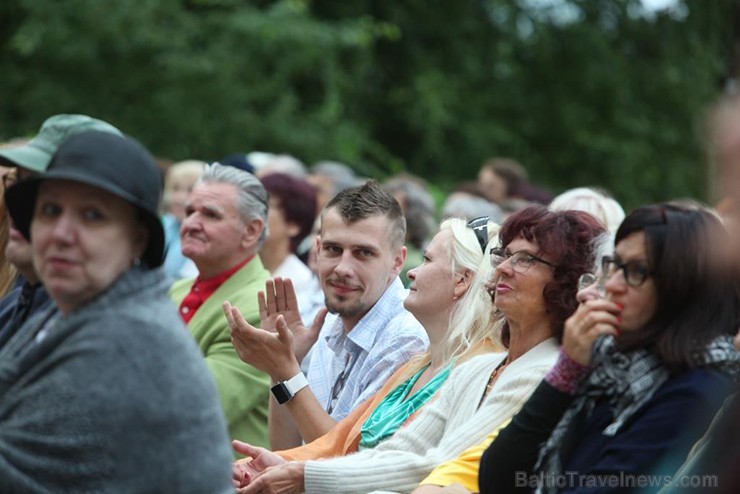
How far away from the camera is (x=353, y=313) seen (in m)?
5.65

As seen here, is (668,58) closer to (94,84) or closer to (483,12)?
(483,12)

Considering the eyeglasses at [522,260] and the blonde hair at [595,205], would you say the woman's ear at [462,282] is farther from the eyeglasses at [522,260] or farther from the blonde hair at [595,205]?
the blonde hair at [595,205]

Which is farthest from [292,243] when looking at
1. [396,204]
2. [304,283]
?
[396,204]

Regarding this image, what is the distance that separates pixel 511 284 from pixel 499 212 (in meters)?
5.09

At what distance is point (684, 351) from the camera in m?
3.54

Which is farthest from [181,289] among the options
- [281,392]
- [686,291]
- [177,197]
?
[686,291]

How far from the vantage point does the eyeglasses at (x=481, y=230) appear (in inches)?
207

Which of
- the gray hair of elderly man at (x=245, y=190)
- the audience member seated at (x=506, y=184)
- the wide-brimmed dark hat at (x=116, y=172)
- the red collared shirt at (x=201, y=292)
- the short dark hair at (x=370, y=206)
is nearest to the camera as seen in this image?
the wide-brimmed dark hat at (x=116, y=172)

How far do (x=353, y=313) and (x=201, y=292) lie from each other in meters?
1.28

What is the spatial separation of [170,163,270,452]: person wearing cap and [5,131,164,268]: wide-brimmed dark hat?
9.67ft

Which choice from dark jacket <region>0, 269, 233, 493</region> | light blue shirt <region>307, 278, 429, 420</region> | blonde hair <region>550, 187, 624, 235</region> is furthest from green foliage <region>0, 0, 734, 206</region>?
dark jacket <region>0, 269, 233, 493</region>

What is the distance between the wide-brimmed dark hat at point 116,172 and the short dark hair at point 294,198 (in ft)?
15.8
